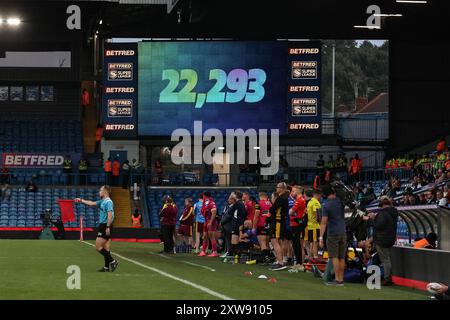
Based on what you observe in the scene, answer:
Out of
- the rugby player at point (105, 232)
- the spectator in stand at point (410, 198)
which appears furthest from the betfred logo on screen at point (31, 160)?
the rugby player at point (105, 232)

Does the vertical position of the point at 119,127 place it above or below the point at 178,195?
above

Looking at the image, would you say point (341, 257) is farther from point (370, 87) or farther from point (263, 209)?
point (370, 87)

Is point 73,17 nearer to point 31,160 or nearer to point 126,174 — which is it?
point 31,160

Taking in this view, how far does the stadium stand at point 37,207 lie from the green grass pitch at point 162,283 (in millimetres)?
23197

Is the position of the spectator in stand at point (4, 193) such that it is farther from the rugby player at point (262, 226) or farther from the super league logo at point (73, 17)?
the rugby player at point (262, 226)

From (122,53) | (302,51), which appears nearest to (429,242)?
(302,51)

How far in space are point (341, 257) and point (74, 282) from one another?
509 cm

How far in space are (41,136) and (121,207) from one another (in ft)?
19.9

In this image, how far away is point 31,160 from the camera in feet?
185

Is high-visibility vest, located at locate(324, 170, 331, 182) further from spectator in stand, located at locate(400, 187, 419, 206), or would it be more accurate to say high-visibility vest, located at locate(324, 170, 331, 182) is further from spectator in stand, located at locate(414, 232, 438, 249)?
spectator in stand, located at locate(414, 232, 438, 249)

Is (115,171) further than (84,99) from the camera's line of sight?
No

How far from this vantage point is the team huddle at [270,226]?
27453 millimetres

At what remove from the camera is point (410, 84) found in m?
55.7
